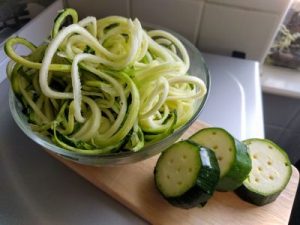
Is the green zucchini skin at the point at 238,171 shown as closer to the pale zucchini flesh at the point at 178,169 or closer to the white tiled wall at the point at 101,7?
the pale zucchini flesh at the point at 178,169

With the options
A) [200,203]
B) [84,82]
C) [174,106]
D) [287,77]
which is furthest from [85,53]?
[287,77]

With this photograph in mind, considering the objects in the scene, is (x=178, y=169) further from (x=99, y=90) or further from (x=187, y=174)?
(x=99, y=90)

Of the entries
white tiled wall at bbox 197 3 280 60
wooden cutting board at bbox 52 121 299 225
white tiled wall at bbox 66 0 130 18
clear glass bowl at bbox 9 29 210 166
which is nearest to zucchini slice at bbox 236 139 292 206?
wooden cutting board at bbox 52 121 299 225

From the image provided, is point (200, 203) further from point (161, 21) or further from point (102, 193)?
point (161, 21)

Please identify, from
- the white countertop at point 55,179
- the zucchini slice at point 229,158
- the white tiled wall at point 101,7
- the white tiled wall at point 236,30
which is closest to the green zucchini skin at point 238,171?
the zucchini slice at point 229,158

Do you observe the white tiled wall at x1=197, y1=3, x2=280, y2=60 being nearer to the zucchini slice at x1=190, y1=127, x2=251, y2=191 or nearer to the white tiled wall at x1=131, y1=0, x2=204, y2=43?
the white tiled wall at x1=131, y1=0, x2=204, y2=43

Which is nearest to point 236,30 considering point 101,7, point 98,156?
point 101,7
